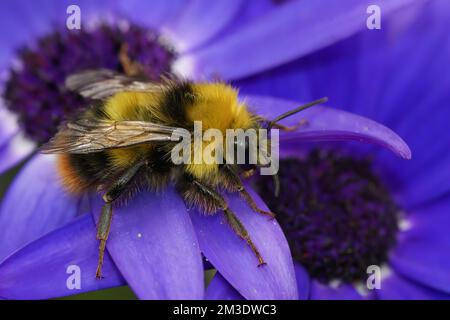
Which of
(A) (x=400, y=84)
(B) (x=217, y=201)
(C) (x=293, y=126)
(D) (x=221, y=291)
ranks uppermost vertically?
(A) (x=400, y=84)

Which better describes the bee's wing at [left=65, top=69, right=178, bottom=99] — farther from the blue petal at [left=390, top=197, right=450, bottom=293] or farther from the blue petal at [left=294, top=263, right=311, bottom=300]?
the blue petal at [left=390, top=197, right=450, bottom=293]

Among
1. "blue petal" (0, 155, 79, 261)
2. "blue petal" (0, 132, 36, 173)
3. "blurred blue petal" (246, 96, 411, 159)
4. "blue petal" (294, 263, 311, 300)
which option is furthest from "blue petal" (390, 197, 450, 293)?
"blue petal" (0, 132, 36, 173)

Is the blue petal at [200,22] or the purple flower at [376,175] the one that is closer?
the purple flower at [376,175]

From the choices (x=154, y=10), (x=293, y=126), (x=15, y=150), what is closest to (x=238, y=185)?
(x=293, y=126)

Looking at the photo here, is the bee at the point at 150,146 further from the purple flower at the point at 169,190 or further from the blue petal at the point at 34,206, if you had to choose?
the blue petal at the point at 34,206

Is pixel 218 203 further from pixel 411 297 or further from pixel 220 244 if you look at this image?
pixel 411 297

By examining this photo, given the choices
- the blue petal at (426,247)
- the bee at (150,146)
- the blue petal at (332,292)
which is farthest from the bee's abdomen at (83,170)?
the blue petal at (426,247)

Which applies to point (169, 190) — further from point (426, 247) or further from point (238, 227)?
point (426, 247)
